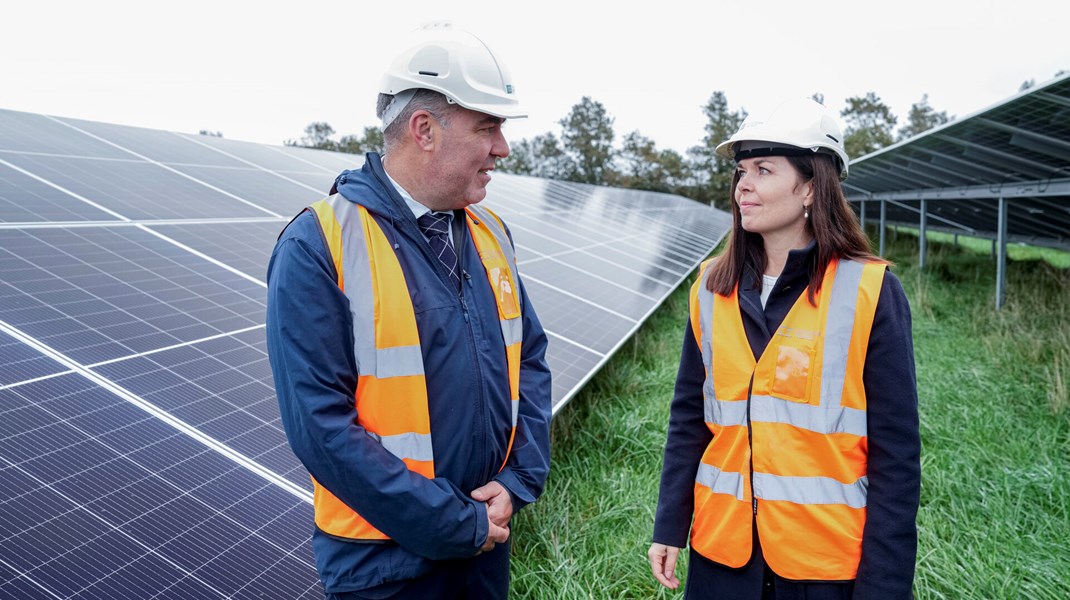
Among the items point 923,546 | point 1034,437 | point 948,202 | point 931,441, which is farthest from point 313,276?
point 948,202

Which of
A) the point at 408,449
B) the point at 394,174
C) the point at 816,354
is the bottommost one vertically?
the point at 408,449

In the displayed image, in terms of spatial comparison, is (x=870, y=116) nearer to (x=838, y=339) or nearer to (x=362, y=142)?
(x=362, y=142)

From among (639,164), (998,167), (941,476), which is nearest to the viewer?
(941,476)

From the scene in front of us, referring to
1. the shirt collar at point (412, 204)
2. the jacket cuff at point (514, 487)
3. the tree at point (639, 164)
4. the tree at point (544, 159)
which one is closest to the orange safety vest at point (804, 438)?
the jacket cuff at point (514, 487)

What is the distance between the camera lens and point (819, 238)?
2.07m

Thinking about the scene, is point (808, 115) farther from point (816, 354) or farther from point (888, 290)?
point (816, 354)

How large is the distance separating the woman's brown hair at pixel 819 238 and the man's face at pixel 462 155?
0.87 meters

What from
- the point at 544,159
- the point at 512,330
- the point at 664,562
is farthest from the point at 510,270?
the point at 544,159

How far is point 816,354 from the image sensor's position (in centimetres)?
198

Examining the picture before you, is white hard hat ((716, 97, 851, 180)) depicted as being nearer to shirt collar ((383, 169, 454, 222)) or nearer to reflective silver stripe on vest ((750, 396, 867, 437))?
reflective silver stripe on vest ((750, 396, 867, 437))

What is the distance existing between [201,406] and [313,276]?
1.56 m

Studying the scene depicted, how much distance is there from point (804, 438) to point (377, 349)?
49.9 inches

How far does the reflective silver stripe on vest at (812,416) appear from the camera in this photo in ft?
6.40

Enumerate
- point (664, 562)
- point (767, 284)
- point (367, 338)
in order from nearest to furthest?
point (367, 338) → point (767, 284) → point (664, 562)
